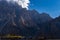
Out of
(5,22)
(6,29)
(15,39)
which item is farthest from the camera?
(5,22)

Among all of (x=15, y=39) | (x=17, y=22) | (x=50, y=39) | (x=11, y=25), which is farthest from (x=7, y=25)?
(x=50, y=39)

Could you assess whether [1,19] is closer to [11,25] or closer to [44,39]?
[11,25]

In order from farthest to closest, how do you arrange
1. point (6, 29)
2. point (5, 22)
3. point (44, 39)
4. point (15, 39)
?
point (5, 22)
point (6, 29)
point (15, 39)
point (44, 39)

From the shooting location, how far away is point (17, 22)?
196m

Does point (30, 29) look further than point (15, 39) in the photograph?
Yes

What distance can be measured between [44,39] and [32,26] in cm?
16248

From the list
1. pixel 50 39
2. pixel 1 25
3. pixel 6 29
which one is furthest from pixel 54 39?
pixel 1 25

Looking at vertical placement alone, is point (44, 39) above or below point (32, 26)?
below

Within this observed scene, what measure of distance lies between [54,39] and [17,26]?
15785cm

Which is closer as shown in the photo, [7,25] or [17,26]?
[7,25]

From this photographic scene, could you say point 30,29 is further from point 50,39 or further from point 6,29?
point 50,39

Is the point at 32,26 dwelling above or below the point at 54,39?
above

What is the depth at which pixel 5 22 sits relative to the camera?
7475 inches

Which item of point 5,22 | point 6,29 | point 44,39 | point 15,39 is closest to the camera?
point 44,39
